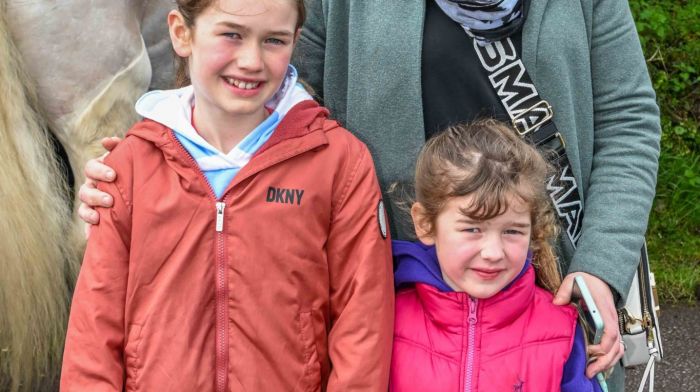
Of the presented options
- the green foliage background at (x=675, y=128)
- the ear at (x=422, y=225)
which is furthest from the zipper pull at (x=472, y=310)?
the green foliage background at (x=675, y=128)

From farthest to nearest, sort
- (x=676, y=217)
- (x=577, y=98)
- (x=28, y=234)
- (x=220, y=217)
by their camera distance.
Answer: (x=676, y=217) < (x=28, y=234) < (x=577, y=98) < (x=220, y=217)

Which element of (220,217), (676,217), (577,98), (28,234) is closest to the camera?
(220,217)

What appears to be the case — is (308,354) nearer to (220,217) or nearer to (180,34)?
(220,217)

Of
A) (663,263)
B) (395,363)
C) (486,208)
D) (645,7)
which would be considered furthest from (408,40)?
(645,7)

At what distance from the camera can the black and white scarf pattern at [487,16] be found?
200 cm

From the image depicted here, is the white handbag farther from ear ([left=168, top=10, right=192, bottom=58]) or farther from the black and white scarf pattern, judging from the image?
ear ([left=168, top=10, right=192, bottom=58])

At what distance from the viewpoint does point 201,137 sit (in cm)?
199

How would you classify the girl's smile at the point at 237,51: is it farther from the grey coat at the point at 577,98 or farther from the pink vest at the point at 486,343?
the pink vest at the point at 486,343

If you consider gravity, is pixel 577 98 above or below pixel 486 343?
above

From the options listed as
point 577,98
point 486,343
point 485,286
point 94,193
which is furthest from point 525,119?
point 94,193

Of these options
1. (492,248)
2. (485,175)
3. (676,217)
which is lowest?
(676,217)

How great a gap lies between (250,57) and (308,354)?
22.6 inches

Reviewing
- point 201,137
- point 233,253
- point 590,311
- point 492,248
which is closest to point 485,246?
point 492,248

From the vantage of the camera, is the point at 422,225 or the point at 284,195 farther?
the point at 422,225
